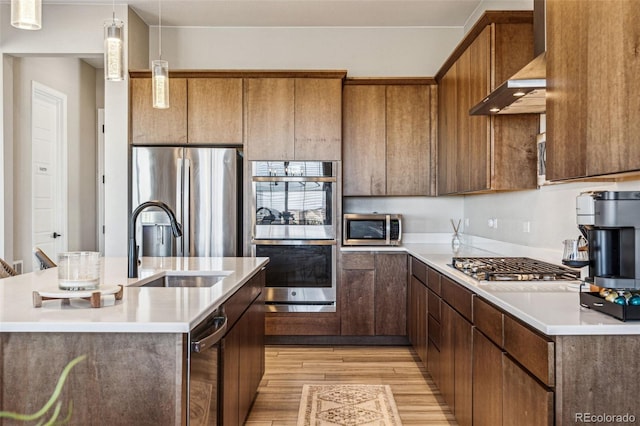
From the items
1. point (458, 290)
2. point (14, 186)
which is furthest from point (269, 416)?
point (14, 186)

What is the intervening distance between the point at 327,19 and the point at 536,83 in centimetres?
296

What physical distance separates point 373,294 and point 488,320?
2.31 meters

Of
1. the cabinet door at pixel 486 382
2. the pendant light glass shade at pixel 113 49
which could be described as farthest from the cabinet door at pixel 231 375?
the pendant light glass shade at pixel 113 49

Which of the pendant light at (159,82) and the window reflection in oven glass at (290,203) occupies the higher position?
the pendant light at (159,82)

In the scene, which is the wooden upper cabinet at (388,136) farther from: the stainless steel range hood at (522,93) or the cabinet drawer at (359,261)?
the stainless steel range hood at (522,93)

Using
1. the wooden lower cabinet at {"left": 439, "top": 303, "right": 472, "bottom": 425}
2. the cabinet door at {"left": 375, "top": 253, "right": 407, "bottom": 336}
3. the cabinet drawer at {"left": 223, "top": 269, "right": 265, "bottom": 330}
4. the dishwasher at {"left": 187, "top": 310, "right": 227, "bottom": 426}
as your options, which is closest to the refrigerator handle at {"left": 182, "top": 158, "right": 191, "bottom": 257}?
the cabinet drawer at {"left": 223, "top": 269, "right": 265, "bottom": 330}

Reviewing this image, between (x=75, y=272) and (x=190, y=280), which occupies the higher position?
(x=75, y=272)

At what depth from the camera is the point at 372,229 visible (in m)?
4.49

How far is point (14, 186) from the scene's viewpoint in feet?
15.1

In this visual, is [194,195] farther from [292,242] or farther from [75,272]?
[75,272]

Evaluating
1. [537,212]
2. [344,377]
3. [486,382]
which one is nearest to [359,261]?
[344,377]

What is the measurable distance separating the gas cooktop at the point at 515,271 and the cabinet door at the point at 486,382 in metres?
0.29

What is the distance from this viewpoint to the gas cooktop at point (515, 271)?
7.66 feet

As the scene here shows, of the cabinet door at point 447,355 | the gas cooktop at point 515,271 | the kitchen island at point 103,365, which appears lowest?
the cabinet door at point 447,355
